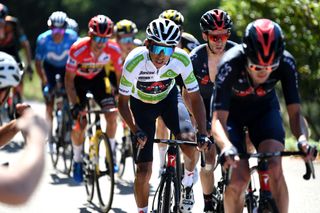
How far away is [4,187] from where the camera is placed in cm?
314

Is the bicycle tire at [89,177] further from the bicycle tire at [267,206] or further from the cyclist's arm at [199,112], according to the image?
the bicycle tire at [267,206]

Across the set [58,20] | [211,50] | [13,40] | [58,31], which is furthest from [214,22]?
[13,40]

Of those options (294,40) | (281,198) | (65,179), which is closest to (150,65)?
(281,198)

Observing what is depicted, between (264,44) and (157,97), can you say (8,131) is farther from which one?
(157,97)

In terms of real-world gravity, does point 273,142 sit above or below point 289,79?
below

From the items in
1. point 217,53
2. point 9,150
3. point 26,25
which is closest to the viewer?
point 217,53

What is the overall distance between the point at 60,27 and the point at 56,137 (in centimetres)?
170

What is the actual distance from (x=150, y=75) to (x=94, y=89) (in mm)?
2527

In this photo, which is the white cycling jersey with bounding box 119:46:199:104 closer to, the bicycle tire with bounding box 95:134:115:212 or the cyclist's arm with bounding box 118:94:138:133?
the cyclist's arm with bounding box 118:94:138:133

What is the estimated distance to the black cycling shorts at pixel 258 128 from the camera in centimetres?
590

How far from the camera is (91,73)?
31.7 feet

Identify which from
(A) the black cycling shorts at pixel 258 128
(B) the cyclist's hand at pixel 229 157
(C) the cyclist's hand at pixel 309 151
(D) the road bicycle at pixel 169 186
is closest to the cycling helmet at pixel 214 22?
(D) the road bicycle at pixel 169 186

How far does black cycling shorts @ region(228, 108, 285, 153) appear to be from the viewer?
5.90 metres

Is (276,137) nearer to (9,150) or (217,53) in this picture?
(217,53)
